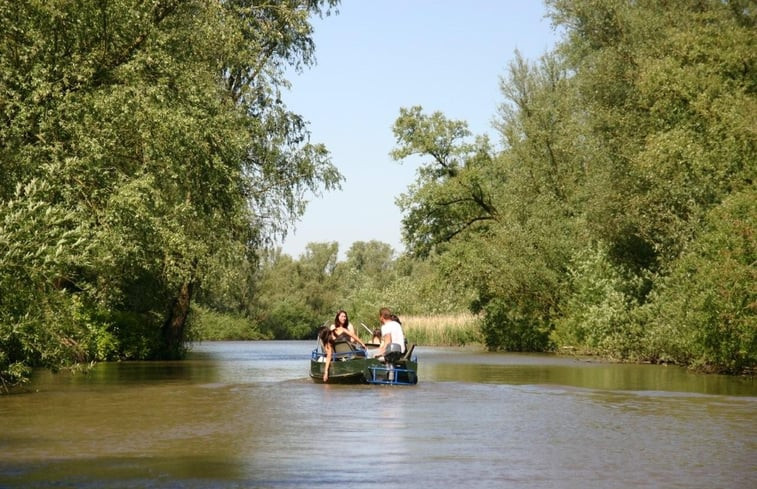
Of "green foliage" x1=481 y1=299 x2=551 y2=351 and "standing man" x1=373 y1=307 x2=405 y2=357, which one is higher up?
"green foliage" x1=481 y1=299 x2=551 y2=351

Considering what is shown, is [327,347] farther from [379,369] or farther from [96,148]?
[96,148]

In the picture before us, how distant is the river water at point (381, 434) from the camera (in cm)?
1173

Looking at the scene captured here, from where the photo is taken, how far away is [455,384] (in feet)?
88.8

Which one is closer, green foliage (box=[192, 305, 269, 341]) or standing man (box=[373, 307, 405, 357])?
standing man (box=[373, 307, 405, 357])

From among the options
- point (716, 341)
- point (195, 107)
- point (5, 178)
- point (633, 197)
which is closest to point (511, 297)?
point (633, 197)

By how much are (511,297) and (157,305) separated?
16060 mm

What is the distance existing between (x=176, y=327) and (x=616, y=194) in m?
17.4

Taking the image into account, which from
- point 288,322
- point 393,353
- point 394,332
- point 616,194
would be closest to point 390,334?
point 394,332

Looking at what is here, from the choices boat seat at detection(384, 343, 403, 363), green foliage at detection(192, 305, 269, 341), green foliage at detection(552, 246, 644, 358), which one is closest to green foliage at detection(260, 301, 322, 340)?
green foliage at detection(192, 305, 269, 341)

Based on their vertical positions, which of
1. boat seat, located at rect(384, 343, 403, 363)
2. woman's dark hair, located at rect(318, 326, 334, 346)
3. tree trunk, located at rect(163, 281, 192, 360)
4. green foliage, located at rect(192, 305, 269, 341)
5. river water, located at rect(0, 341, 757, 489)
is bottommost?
river water, located at rect(0, 341, 757, 489)

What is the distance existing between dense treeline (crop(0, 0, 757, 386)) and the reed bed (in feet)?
4.92

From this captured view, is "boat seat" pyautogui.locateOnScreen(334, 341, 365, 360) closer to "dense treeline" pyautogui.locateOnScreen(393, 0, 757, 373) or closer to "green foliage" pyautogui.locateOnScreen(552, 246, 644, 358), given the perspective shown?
"dense treeline" pyautogui.locateOnScreen(393, 0, 757, 373)

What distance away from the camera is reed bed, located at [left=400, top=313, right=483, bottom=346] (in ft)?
196

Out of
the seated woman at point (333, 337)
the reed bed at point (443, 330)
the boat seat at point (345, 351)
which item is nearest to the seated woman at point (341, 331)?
the seated woman at point (333, 337)
